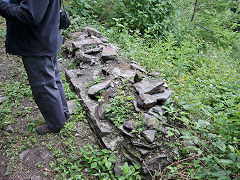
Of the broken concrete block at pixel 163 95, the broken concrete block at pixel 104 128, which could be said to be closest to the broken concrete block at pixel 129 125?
the broken concrete block at pixel 104 128

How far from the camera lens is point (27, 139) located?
A: 2643mm

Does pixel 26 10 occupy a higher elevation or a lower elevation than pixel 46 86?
higher

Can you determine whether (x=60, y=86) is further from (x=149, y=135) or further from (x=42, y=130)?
(x=149, y=135)

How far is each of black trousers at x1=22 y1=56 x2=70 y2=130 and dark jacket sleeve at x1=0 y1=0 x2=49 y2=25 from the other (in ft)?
1.47

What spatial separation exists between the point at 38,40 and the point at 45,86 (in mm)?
558

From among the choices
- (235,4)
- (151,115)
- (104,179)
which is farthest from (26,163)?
(235,4)

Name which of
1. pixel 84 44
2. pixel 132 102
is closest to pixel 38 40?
pixel 132 102

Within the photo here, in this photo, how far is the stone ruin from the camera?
92.4 inches

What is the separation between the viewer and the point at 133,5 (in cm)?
589

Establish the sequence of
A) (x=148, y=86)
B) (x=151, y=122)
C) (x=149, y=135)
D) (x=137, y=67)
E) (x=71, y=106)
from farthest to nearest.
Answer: (x=137, y=67) → (x=71, y=106) → (x=148, y=86) → (x=151, y=122) → (x=149, y=135)

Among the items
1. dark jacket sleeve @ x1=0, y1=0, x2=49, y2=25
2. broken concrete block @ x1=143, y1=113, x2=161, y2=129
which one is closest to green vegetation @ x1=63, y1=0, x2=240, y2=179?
broken concrete block @ x1=143, y1=113, x2=161, y2=129

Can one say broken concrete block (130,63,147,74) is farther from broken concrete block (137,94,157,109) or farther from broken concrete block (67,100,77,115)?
broken concrete block (67,100,77,115)

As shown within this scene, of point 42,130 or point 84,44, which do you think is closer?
point 42,130

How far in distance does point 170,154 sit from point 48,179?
1.46 m
